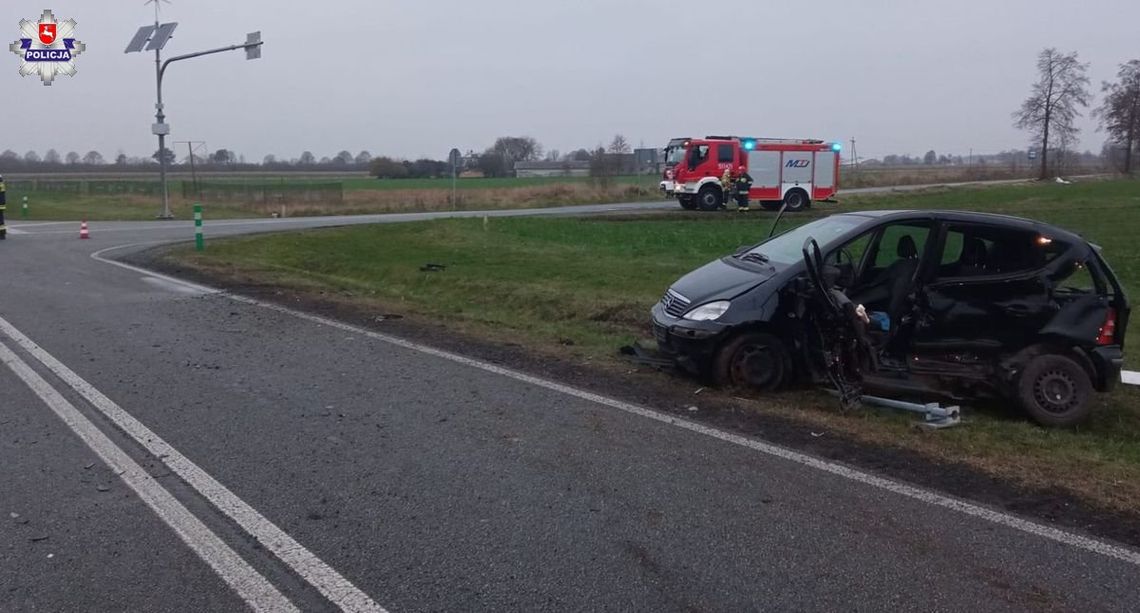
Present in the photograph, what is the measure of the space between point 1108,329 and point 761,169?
98.7 ft

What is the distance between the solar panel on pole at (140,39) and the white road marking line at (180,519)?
93.3 feet

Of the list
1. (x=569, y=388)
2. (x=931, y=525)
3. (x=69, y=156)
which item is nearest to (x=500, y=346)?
(x=569, y=388)

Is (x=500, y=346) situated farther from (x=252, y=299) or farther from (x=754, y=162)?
(x=754, y=162)

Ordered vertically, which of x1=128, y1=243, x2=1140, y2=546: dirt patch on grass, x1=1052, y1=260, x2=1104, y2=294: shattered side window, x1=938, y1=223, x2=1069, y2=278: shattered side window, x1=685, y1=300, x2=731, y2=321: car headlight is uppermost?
x1=938, y1=223, x2=1069, y2=278: shattered side window

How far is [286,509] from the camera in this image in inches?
202

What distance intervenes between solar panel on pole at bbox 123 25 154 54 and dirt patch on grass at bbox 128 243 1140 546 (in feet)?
87.1

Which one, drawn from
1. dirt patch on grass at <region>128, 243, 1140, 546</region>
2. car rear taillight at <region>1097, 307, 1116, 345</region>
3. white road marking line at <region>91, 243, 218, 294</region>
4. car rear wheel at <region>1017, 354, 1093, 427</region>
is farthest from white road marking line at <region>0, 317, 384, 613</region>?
white road marking line at <region>91, 243, 218, 294</region>

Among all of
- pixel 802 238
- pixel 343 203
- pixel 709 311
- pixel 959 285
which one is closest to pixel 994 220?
pixel 959 285

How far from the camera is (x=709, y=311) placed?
25.8 ft

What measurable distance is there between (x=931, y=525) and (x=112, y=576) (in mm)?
3874

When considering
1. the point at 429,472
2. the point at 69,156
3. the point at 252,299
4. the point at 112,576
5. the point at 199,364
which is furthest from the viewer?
the point at 69,156

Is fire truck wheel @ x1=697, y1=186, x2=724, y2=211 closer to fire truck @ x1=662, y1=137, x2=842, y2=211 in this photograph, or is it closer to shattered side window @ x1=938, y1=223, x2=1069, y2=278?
fire truck @ x1=662, y1=137, x2=842, y2=211

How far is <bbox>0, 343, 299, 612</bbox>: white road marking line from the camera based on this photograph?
4.12 m

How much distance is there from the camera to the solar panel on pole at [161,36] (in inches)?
1260
